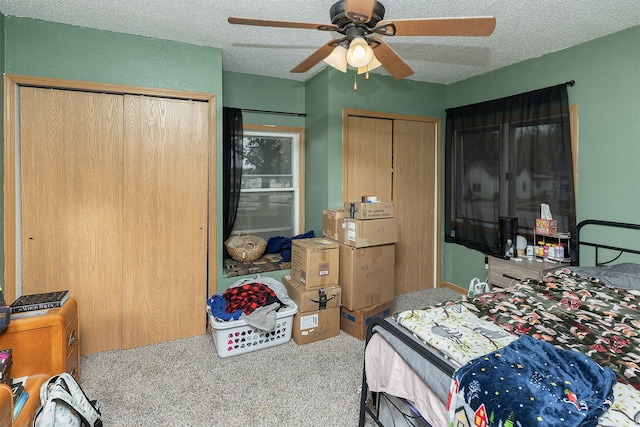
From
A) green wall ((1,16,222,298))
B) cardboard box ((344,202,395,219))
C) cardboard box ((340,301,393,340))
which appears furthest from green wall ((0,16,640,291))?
cardboard box ((340,301,393,340))

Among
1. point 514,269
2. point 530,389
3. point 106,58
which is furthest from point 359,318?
point 106,58

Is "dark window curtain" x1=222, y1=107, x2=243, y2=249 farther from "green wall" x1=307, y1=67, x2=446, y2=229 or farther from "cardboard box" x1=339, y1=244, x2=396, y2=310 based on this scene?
"cardboard box" x1=339, y1=244, x2=396, y2=310

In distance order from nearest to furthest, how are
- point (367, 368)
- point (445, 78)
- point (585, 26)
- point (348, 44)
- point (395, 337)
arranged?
point (395, 337) < point (367, 368) < point (348, 44) < point (585, 26) < point (445, 78)

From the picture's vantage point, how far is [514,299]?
2.04 m

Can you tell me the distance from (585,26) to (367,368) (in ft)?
9.66

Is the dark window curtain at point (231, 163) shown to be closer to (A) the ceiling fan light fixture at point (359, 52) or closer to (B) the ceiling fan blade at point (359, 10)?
(A) the ceiling fan light fixture at point (359, 52)

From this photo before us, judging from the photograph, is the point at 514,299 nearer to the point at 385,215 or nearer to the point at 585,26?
the point at 385,215

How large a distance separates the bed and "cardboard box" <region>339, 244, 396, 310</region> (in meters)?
1.11

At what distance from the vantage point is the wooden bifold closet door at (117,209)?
2535 millimetres

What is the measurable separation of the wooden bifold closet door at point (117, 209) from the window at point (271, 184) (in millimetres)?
904

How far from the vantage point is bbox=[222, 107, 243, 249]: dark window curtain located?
356 cm

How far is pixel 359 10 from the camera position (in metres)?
1.55

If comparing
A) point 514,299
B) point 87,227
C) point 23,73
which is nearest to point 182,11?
point 23,73

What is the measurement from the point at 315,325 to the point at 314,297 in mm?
244
